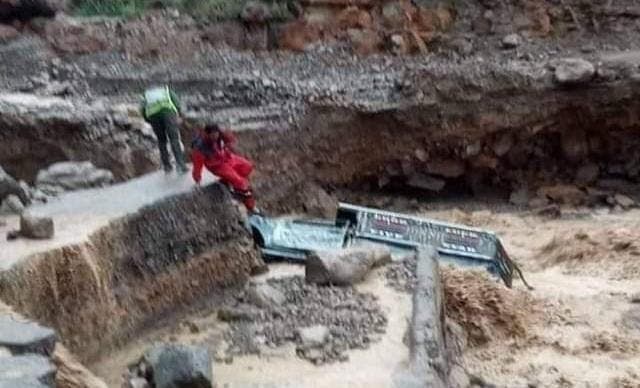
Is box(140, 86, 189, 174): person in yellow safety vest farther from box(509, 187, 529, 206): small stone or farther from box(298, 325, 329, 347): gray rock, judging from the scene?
box(509, 187, 529, 206): small stone

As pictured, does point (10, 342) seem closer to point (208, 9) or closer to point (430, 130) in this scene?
point (430, 130)

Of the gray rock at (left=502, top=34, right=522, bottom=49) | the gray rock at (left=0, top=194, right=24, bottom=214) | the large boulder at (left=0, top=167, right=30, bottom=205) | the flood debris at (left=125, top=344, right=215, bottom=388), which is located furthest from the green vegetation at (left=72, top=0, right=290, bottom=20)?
the flood debris at (left=125, top=344, right=215, bottom=388)

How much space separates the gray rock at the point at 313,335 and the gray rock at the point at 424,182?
607cm

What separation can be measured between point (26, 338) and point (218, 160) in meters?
3.15

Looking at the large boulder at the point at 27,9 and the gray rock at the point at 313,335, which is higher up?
the large boulder at the point at 27,9

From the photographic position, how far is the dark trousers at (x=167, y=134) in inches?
351

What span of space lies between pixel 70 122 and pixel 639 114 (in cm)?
585

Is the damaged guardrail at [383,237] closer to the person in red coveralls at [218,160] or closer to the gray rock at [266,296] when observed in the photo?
the person in red coveralls at [218,160]

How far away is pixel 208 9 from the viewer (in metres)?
14.7

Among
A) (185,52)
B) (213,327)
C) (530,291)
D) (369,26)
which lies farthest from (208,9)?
(213,327)

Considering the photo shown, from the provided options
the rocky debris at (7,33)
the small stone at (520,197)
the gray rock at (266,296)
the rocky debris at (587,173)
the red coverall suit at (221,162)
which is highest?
the rocky debris at (7,33)

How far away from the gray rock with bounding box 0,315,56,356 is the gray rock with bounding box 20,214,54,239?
152 centimetres

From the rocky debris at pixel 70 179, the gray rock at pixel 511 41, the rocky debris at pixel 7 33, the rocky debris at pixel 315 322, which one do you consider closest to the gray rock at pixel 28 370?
the rocky debris at pixel 315 322

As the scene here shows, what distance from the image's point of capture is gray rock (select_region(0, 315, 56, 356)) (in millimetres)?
5543
